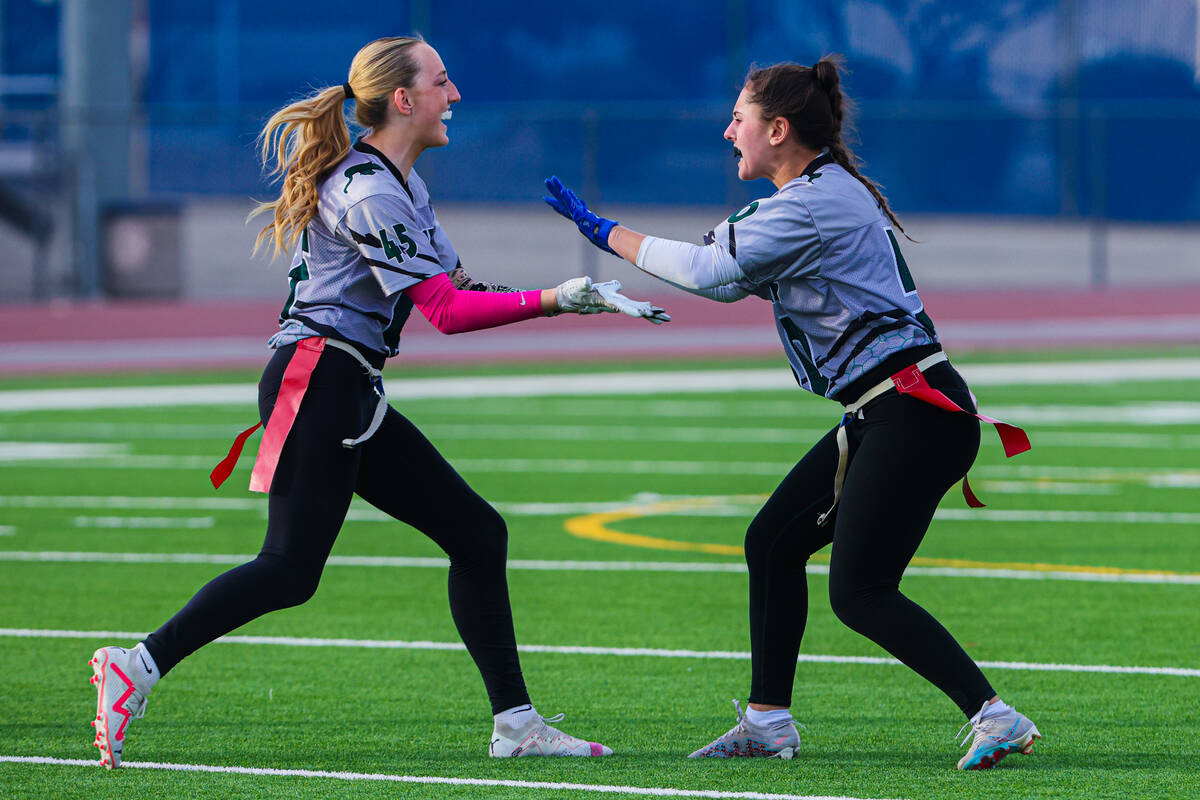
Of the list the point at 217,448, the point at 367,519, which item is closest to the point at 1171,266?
the point at 217,448

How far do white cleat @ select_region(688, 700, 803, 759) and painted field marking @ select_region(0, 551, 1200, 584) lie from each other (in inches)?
133

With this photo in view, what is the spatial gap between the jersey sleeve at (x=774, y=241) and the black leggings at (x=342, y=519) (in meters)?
1.15

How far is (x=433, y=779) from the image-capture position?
18.7 ft

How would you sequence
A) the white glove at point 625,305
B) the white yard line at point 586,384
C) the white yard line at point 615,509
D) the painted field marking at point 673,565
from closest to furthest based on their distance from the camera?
the white glove at point 625,305, the painted field marking at point 673,565, the white yard line at point 615,509, the white yard line at point 586,384

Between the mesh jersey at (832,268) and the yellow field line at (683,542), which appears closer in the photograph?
the mesh jersey at (832,268)

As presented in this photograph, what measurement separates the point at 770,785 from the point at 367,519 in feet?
20.5

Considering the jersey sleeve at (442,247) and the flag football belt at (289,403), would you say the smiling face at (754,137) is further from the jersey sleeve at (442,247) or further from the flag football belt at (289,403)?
the flag football belt at (289,403)

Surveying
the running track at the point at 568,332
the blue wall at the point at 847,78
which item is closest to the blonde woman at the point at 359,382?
the running track at the point at 568,332

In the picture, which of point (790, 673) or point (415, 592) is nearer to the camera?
point (790, 673)

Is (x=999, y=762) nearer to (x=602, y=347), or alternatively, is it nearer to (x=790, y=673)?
(x=790, y=673)

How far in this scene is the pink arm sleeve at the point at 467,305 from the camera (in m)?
5.62

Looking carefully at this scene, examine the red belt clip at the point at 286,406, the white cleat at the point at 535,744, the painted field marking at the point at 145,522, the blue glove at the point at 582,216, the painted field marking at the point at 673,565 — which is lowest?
the painted field marking at the point at 145,522

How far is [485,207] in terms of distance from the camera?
103ft

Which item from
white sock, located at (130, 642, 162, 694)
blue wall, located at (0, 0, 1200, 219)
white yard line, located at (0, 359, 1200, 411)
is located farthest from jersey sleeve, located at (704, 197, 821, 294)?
blue wall, located at (0, 0, 1200, 219)
